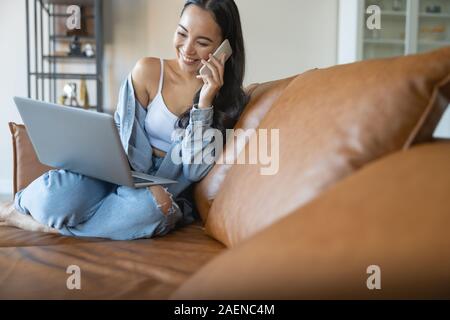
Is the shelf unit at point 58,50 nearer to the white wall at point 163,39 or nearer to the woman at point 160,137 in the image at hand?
the white wall at point 163,39

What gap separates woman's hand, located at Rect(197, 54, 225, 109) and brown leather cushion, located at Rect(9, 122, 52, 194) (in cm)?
57

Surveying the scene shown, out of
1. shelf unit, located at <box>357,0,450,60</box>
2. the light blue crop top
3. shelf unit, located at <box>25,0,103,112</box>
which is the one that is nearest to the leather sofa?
the light blue crop top

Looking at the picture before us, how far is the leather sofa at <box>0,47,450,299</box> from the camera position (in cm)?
44

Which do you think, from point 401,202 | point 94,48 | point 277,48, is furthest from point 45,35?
point 401,202

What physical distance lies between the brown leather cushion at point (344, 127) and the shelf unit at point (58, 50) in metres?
2.81

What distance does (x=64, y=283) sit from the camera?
2.29 ft

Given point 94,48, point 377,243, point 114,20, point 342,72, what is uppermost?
point 114,20

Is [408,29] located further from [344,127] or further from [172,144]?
[344,127]

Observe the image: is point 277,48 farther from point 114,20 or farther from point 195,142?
point 195,142

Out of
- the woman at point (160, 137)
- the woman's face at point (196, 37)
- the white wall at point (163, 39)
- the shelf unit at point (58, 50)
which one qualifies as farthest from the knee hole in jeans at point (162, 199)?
the white wall at point (163, 39)

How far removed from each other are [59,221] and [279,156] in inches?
22.5

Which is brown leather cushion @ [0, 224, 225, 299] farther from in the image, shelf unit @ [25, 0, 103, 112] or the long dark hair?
shelf unit @ [25, 0, 103, 112]

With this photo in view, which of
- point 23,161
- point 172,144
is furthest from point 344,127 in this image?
point 23,161

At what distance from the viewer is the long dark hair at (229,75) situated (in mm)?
1332
